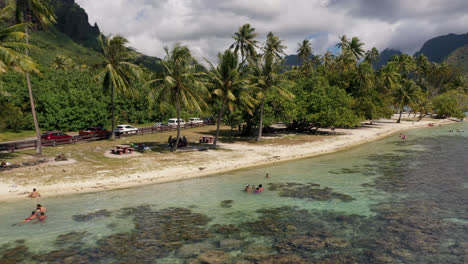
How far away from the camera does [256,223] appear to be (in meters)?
16.2

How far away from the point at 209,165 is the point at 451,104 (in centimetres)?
9294

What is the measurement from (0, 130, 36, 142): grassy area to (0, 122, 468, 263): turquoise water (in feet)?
84.8

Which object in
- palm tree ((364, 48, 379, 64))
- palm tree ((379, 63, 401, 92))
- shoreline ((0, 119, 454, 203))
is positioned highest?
palm tree ((364, 48, 379, 64))

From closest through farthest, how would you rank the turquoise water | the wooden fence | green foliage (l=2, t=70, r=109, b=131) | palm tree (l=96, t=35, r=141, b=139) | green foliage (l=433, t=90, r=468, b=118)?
the turquoise water, the wooden fence, palm tree (l=96, t=35, r=141, b=139), green foliage (l=2, t=70, r=109, b=131), green foliage (l=433, t=90, r=468, b=118)

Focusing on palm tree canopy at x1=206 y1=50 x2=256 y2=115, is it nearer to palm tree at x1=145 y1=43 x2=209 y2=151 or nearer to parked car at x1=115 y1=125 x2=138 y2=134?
palm tree at x1=145 y1=43 x2=209 y2=151

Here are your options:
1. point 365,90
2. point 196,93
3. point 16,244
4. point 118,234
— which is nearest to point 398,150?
point 365,90

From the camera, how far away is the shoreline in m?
19.9

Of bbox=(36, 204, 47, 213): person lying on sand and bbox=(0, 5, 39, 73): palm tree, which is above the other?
bbox=(0, 5, 39, 73): palm tree

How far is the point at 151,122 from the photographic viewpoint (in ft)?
197

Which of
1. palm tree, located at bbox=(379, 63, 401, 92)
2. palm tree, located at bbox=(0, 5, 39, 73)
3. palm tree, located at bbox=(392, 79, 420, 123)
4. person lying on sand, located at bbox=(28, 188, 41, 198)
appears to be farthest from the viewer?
palm tree, located at bbox=(392, 79, 420, 123)

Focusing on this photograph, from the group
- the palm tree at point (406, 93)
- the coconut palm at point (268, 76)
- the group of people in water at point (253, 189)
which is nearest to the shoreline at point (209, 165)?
the group of people in water at point (253, 189)

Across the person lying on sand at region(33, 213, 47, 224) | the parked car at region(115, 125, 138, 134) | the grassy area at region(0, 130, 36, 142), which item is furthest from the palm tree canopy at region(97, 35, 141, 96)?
the person lying on sand at region(33, 213, 47, 224)

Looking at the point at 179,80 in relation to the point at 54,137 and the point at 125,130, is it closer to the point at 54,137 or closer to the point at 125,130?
the point at 54,137

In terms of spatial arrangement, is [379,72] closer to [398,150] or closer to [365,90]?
[365,90]
